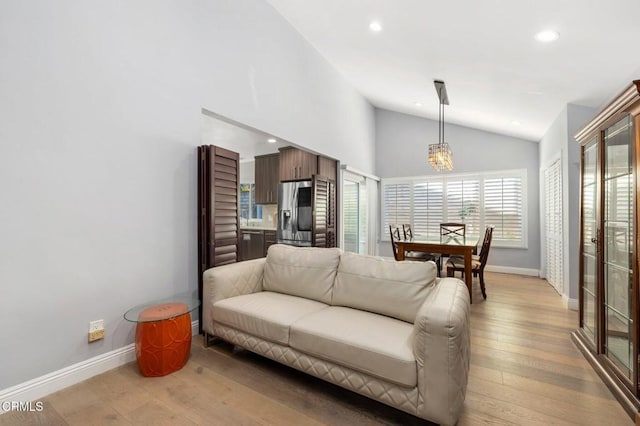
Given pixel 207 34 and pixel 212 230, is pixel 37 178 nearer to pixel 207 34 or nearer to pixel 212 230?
pixel 212 230

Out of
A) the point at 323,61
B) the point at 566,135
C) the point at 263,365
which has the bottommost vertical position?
the point at 263,365

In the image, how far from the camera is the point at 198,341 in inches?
102

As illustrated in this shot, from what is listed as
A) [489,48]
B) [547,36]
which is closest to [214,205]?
[489,48]

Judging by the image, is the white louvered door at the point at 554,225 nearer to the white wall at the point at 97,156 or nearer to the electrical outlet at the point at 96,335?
the white wall at the point at 97,156

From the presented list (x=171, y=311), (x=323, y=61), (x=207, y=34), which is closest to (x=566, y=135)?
(x=323, y=61)

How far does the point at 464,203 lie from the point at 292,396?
5457 mm

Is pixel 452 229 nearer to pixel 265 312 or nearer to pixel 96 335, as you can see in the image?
pixel 265 312

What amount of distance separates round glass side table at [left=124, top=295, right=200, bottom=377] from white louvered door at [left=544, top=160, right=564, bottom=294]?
4.76m

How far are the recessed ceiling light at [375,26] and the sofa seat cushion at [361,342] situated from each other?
9.87ft

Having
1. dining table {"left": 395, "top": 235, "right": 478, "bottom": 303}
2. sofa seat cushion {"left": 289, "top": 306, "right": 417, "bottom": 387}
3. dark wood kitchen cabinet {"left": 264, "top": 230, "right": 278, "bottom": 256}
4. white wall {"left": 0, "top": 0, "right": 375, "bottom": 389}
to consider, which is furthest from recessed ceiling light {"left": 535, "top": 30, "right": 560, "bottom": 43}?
dark wood kitchen cabinet {"left": 264, "top": 230, "right": 278, "bottom": 256}

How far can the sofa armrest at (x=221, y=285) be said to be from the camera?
241 centimetres

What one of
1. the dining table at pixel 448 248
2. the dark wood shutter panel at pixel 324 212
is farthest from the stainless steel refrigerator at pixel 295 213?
the dining table at pixel 448 248

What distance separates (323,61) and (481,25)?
275 centimetres

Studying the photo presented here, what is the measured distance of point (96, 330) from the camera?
208 centimetres
